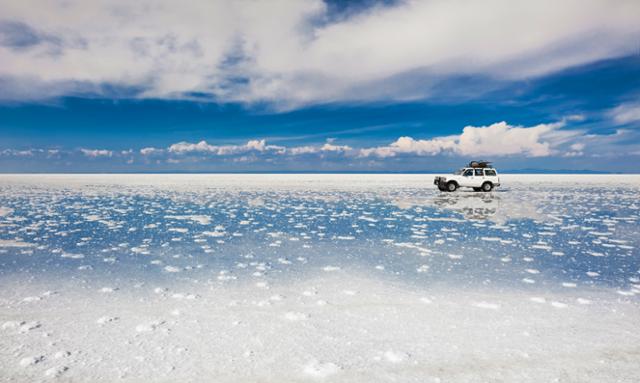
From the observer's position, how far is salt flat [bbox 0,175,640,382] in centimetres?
388

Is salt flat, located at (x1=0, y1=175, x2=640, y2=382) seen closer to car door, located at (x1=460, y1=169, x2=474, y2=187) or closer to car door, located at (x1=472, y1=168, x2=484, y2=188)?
car door, located at (x1=460, y1=169, x2=474, y2=187)

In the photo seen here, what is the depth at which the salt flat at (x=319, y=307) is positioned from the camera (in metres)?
3.88

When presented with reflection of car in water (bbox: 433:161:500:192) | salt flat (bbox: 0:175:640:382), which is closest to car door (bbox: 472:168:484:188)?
reflection of car in water (bbox: 433:161:500:192)

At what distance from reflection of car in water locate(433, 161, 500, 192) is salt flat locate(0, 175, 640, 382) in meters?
21.0

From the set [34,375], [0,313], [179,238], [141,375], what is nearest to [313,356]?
[141,375]

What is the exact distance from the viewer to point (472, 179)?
32.1m

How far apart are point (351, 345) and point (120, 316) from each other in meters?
3.11

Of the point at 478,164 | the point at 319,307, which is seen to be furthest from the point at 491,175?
the point at 319,307

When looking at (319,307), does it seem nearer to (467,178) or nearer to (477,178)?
(467,178)

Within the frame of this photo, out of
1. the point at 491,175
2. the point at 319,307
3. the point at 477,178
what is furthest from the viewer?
the point at 491,175

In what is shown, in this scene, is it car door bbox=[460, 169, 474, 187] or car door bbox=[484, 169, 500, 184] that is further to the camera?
car door bbox=[484, 169, 500, 184]

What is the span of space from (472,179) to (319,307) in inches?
1160

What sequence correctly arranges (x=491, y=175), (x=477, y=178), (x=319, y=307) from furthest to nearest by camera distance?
(x=491, y=175) → (x=477, y=178) → (x=319, y=307)

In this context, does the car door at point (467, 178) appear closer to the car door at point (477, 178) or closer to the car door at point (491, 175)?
the car door at point (477, 178)
